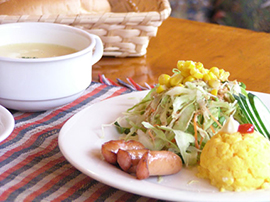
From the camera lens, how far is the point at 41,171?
1.17 metres

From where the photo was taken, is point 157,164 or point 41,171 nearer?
point 157,164

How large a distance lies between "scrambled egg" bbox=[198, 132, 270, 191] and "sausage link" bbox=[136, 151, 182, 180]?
7cm

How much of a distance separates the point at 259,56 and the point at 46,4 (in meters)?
1.13

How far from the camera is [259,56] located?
2217 millimetres

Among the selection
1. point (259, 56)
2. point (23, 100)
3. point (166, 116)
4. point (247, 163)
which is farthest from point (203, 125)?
point (259, 56)

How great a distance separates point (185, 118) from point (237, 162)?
31 cm

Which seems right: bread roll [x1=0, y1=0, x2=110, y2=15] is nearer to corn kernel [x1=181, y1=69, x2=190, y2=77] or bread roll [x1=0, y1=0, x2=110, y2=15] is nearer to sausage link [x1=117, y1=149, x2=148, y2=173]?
corn kernel [x1=181, y1=69, x2=190, y2=77]

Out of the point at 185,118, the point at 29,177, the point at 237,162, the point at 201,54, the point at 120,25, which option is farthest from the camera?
the point at 201,54

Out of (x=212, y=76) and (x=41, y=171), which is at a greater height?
(x=212, y=76)

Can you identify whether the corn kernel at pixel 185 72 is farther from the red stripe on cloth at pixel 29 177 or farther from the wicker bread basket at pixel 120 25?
the wicker bread basket at pixel 120 25

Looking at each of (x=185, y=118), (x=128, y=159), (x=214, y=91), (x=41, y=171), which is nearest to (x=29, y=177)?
(x=41, y=171)

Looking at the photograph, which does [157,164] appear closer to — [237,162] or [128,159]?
[128,159]

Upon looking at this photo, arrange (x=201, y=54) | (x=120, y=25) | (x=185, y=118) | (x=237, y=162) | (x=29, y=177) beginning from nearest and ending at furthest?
1. (x=237, y=162)
2. (x=29, y=177)
3. (x=185, y=118)
4. (x=120, y=25)
5. (x=201, y=54)

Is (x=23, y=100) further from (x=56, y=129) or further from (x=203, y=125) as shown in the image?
(x=203, y=125)
